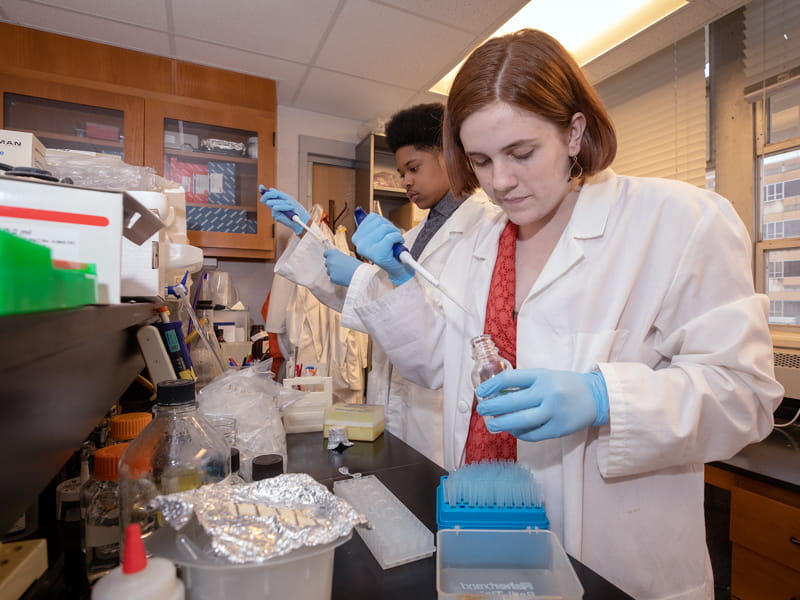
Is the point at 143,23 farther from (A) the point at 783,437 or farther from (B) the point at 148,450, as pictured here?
(A) the point at 783,437

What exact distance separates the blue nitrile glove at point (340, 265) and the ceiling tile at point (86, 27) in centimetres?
182

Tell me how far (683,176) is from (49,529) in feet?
9.39

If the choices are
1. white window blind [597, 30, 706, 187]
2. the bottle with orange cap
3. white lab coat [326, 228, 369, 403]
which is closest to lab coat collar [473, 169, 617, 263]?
the bottle with orange cap

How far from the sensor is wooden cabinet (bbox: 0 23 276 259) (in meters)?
2.12

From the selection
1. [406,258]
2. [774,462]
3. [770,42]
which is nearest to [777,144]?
[770,42]

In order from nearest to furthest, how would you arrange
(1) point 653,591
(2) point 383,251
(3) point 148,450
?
1. (3) point 148,450
2. (1) point 653,591
3. (2) point 383,251

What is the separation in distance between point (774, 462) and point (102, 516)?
182 centimetres

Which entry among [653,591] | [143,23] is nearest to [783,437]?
[653,591]

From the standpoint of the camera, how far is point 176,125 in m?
2.42

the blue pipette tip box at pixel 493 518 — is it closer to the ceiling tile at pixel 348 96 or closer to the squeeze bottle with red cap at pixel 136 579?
the squeeze bottle with red cap at pixel 136 579

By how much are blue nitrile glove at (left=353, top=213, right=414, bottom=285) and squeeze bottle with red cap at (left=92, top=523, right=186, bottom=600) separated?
81 cm

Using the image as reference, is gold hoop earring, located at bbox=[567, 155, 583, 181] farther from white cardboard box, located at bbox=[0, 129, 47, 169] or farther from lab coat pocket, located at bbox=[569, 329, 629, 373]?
white cardboard box, located at bbox=[0, 129, 47, 169]

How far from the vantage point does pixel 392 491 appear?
82 cm

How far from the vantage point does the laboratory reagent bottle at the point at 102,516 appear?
550 mm
